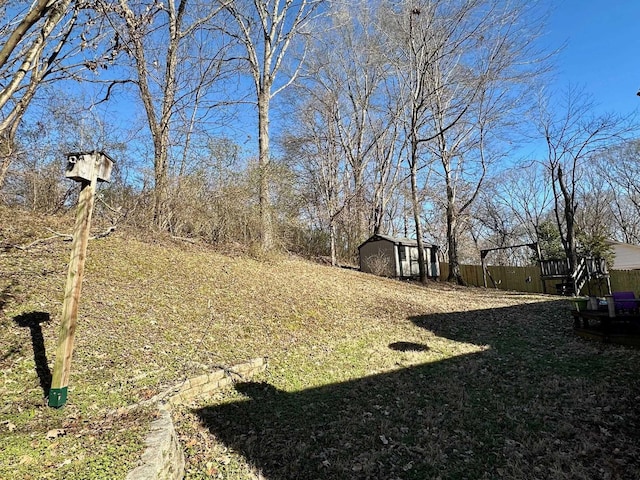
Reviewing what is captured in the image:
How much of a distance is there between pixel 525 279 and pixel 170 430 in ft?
63.6

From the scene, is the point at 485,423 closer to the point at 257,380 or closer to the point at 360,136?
the point at 257,380

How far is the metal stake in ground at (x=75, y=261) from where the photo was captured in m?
2.98

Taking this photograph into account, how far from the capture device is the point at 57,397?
9.72 ft

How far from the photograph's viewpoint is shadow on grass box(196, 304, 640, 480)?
3031 mm

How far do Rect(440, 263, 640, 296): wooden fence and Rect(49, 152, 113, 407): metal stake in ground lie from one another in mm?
17771

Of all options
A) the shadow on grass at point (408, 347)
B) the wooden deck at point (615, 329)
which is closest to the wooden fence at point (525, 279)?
the wooden deck at point (615, 329)

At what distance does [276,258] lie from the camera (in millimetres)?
10469

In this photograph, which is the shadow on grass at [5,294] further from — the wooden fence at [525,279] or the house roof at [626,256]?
the house roof at [626,256]

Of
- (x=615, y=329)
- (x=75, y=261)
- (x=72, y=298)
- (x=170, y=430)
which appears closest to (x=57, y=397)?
(x=72, y=298)

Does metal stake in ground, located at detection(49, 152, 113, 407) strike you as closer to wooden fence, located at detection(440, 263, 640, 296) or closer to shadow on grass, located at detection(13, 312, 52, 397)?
shadow on grass, located at detection(13, 312, 52, 397)

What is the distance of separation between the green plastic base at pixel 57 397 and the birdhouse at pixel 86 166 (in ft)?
6.01

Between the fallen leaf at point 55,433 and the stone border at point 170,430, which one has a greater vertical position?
the fallen leaf at point 55,433

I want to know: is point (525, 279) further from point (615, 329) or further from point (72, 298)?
point (72, 298)

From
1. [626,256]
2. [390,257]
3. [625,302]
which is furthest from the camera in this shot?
[626,256]
